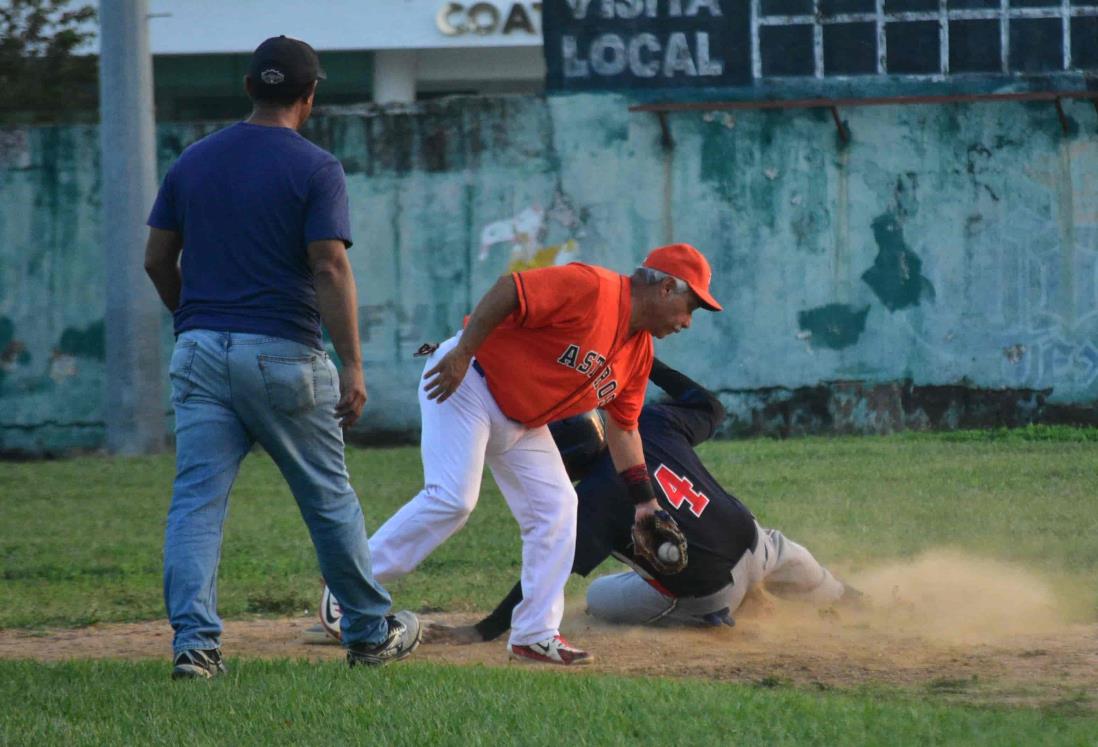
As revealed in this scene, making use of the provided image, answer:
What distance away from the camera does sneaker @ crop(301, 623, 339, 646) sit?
6406 mm

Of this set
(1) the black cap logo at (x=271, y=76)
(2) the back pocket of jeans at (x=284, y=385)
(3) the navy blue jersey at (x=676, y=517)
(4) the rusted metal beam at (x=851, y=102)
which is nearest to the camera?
(2) the back pocket of jeans at (x=284, y=385)

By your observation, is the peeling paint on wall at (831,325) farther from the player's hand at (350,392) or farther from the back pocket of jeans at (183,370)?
the back pocket of jeans at (183,370)

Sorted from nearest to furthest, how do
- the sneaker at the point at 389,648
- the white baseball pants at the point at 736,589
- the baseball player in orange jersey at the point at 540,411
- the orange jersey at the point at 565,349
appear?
the sneaker at the point at 389,648 < the orange jersey at the point at 565,349 < the baseball player in orange jersey at the point at 540,411 < the white baseball pants at the point at 736,589

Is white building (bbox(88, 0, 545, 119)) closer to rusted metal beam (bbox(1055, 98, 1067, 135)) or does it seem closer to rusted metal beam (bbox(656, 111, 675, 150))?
rusted metal beam (bbox(656, 111, 675, 150))

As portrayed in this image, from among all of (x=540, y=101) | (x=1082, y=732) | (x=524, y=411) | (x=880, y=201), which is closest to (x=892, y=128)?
(x=880, y=201)

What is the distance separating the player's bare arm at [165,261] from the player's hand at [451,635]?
1752 millimetres

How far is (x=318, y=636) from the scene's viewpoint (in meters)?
6.50

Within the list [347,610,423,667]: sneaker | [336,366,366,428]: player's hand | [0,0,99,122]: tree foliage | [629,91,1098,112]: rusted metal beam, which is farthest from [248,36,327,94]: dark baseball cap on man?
[0,0,99,122]: tree foliage

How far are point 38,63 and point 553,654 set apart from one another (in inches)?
680

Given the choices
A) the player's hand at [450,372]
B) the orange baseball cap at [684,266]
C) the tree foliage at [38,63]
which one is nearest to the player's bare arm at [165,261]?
the player's hand at [450,372]

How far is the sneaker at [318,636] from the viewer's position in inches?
252

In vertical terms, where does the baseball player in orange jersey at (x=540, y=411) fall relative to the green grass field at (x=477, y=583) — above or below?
above

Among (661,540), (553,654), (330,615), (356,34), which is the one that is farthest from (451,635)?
(356,34)

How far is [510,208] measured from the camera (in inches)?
605
